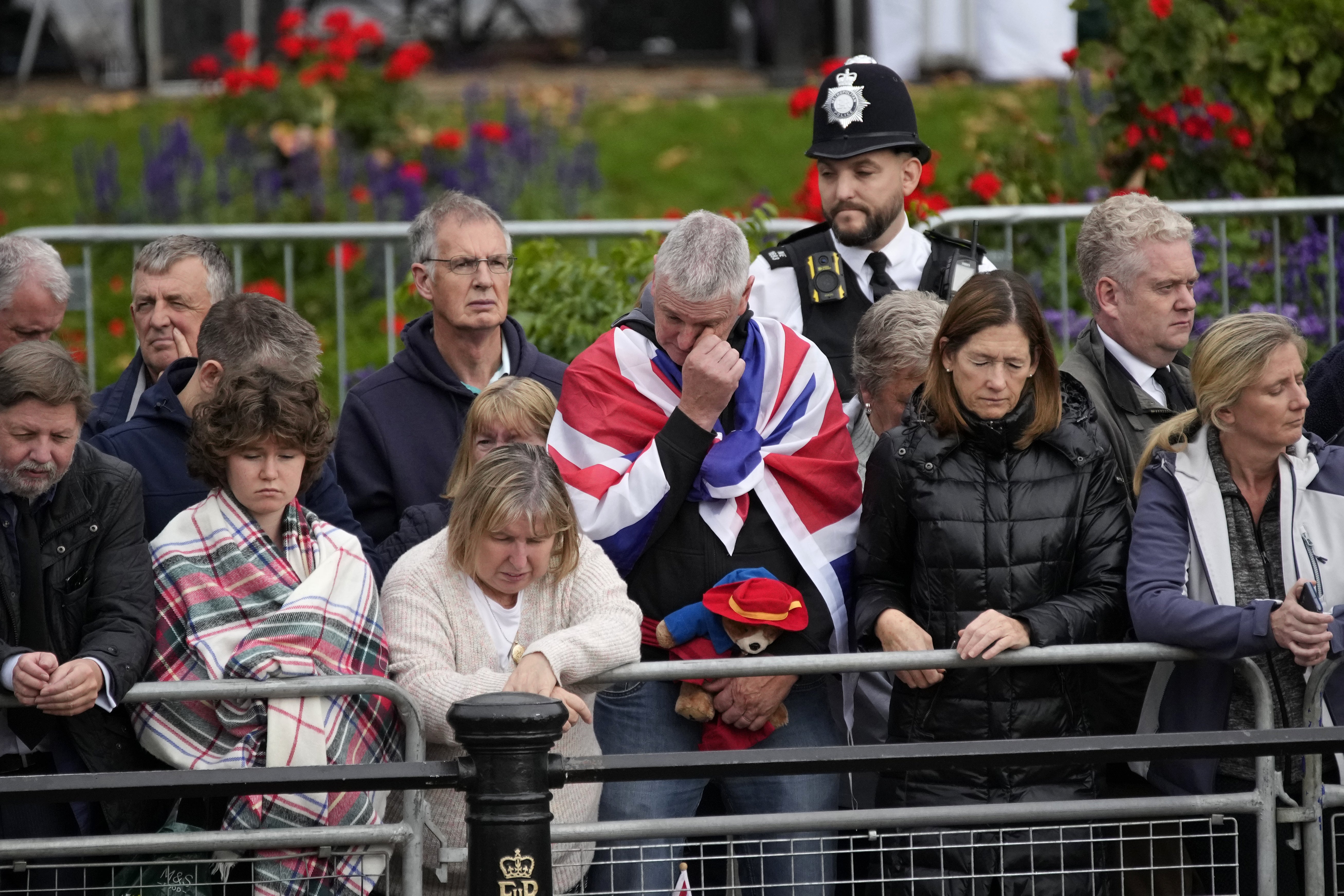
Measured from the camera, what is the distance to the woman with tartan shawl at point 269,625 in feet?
11.8

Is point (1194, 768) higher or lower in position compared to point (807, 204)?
lower

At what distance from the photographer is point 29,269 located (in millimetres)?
4781

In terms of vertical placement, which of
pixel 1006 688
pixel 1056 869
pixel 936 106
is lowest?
pixel 1056 869

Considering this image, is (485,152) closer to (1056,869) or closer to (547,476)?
(547,476)

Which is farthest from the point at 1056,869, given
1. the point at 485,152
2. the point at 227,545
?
the point at 485,152

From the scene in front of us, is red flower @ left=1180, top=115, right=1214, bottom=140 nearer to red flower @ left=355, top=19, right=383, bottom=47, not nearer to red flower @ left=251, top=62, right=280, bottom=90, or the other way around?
red flower @ left=355, top=19, right=383, bottom=47

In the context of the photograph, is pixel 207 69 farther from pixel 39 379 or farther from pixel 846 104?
pixel 39 379

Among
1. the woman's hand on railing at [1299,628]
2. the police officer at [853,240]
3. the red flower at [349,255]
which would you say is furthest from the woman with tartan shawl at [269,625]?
the red flower at [349,255]

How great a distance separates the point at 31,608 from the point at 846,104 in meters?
2.65

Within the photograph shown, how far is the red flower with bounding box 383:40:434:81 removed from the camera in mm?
9609

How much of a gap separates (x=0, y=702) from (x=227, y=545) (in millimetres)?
578

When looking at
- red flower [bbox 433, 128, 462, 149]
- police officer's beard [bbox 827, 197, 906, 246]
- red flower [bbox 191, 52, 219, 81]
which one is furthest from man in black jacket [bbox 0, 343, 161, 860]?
red flower [bbox 191, 52, 219, 81]

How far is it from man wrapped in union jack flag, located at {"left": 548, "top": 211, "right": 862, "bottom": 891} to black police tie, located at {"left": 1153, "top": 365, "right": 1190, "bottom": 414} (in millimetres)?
904

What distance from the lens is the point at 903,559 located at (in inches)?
155
